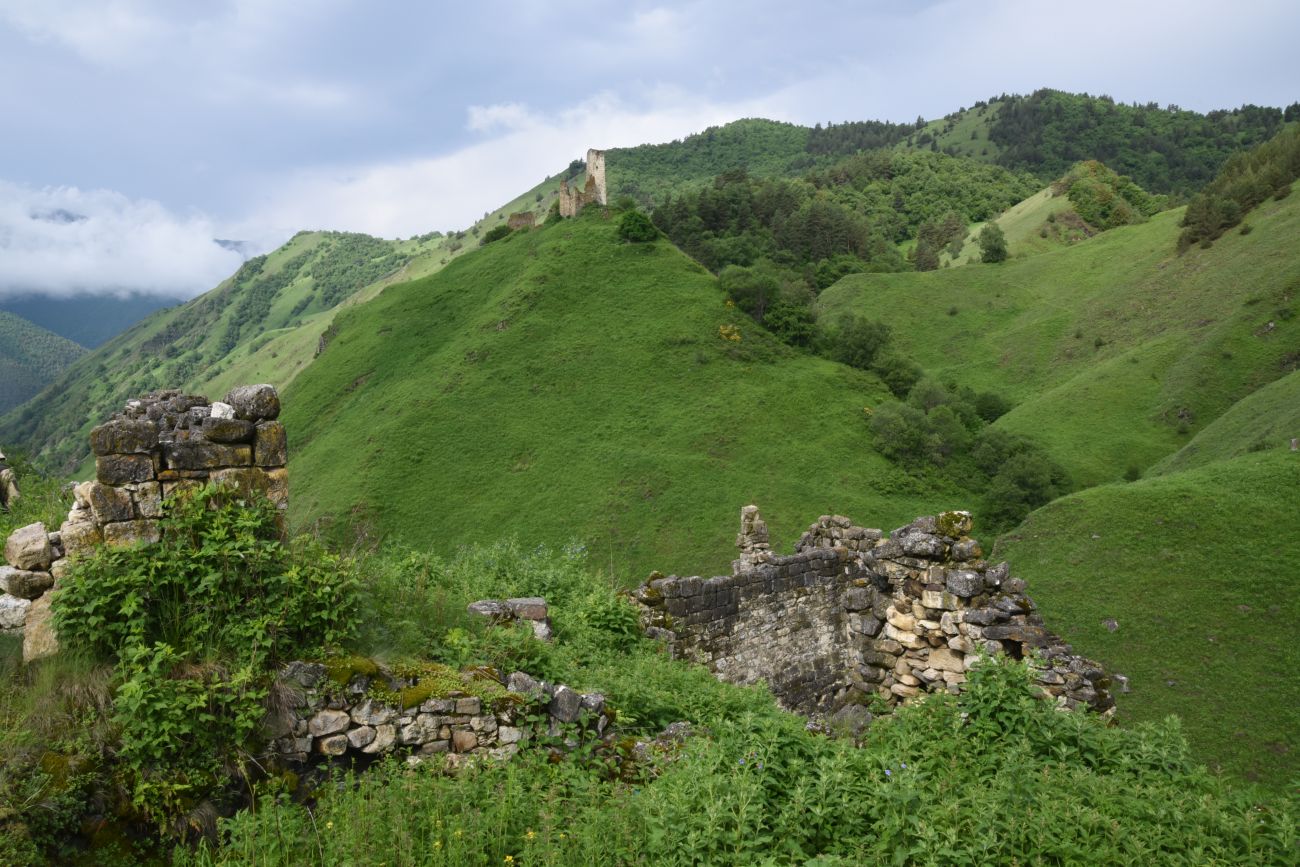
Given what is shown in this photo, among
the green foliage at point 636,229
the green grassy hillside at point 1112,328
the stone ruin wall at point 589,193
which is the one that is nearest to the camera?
the green grassy hillside at point 1112,328

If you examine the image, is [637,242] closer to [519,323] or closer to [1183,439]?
[519,323]

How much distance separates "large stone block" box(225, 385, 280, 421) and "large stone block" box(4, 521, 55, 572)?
6.24ft

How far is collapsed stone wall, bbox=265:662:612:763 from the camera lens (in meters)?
5.95

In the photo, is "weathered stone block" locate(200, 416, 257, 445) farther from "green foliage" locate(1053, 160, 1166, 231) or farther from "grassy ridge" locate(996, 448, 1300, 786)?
"green foliage" locate(1053, 160, 1166, 231)

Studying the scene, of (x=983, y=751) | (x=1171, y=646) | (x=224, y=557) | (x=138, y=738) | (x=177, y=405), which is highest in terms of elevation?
(x=177, y=405)

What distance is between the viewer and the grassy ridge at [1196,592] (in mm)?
17625

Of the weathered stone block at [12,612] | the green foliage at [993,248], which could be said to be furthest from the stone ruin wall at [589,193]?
the weathered stone block at [12,612]

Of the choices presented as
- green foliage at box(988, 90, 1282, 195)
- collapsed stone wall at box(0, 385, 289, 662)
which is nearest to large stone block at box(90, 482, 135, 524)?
collapsed stone wall at box(0, 385, 289, 662)

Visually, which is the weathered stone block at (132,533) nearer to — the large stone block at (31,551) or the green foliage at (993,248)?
the large stone block at (31,551)

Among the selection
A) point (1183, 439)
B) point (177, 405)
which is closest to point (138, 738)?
point (177, 405)

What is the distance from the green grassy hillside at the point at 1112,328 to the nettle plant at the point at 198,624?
160ft

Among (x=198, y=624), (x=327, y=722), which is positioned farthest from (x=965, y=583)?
(x=198, y=624)

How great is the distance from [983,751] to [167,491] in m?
6.98

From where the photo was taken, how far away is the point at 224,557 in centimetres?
623
